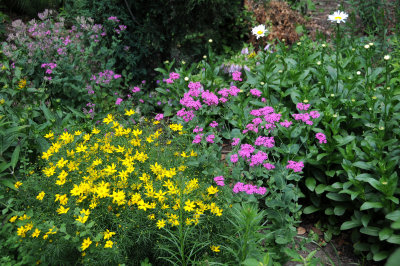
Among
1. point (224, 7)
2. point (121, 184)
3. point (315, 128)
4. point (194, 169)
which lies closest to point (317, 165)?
point (315, 128)

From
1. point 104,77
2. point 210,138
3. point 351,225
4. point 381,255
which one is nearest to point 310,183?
point 351,225

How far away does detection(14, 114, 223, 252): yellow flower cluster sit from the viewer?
204 centimetres

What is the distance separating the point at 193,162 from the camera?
2658 millimetres

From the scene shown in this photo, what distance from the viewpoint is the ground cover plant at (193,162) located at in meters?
2.12

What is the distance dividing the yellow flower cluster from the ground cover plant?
12mm

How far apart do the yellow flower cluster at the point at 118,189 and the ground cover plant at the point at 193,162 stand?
0.04 ft

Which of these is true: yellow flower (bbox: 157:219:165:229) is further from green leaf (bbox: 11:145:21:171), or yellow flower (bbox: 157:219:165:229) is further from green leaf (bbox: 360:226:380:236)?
green leaf (bbox: 360:226:380:236)

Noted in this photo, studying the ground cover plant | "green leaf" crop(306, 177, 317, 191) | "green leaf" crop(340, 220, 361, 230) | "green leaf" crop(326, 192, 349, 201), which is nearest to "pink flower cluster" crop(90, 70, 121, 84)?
the ground cover plant

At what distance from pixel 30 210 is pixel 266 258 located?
4.58ft

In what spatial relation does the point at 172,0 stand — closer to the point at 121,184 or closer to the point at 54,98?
the point at 54,98

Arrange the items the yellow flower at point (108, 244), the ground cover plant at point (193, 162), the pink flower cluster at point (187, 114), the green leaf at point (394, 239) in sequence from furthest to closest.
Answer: the pink flower cluster at point (187, 114), the green leaf at point (394, 239), the ground cover plant at point (193, 162), the yellow flower at point (108, 244)

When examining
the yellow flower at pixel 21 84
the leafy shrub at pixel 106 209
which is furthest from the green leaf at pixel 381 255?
the yellow flower at pixel 21 84

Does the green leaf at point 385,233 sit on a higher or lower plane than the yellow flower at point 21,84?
lower

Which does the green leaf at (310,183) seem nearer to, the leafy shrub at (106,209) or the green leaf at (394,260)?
the leafy shrub at (106,209)
